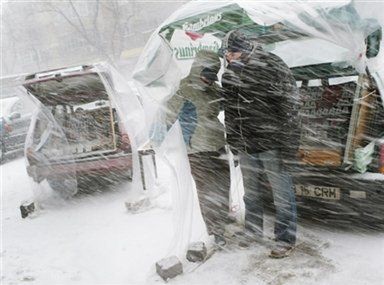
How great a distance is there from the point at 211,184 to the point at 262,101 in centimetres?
112

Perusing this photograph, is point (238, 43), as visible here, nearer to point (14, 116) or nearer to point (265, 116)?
Result: point (265, 116)

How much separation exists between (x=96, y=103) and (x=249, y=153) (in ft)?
15.7

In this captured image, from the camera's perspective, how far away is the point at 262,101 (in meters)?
3.96

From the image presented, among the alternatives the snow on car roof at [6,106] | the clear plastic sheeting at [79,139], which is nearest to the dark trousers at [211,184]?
the clear plastic sheeting at [79,139]

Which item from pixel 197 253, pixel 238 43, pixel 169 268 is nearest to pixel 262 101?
pixel 238 43

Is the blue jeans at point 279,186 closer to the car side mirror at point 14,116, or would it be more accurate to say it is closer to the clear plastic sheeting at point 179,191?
the clear plastic sheeting at point 179,191

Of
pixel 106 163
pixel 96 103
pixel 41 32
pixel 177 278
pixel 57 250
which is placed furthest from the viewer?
pixel 41 32

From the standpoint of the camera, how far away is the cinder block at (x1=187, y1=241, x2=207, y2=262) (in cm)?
422

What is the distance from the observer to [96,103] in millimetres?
8273

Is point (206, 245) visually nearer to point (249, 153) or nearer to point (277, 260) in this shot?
point (277, 260)

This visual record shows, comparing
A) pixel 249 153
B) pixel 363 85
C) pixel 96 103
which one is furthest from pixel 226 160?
pixel 96 103

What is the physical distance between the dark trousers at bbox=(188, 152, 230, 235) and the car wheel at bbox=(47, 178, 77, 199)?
292 cm

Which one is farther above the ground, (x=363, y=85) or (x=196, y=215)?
(x=363, y=85)

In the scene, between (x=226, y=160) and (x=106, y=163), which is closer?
(x=226, y=160)
